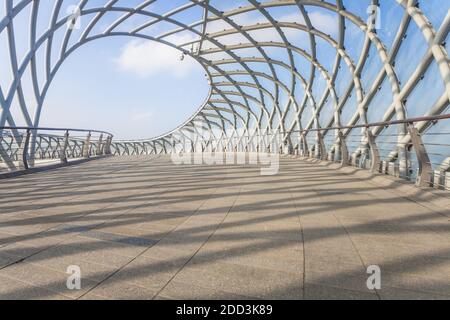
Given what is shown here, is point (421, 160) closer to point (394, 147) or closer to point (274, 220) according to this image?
point (274, 220)

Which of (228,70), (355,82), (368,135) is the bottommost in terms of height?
(368,135)

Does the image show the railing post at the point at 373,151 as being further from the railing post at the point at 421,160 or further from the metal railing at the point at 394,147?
the railing post at the point at 421,160

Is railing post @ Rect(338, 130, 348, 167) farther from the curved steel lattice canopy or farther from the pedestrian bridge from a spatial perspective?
the curved steel lattice canopy

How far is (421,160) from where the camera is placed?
4.82 m

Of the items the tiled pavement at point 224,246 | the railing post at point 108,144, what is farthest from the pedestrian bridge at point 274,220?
the railing post at point 108,144

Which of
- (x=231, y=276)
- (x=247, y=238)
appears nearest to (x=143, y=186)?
(x=247, y=238)

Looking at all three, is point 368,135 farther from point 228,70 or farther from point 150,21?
point 228,70

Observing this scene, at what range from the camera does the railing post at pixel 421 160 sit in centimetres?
475

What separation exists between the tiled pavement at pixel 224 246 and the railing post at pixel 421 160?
503mm

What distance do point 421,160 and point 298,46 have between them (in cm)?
2083

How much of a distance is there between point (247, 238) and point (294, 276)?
908mm

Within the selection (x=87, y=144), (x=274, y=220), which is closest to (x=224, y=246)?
(x=274, y=220)

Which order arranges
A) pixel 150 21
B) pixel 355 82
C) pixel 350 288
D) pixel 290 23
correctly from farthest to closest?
pixel 150 21, pixel 290 23, pixel 355 82, pixel 350 288
